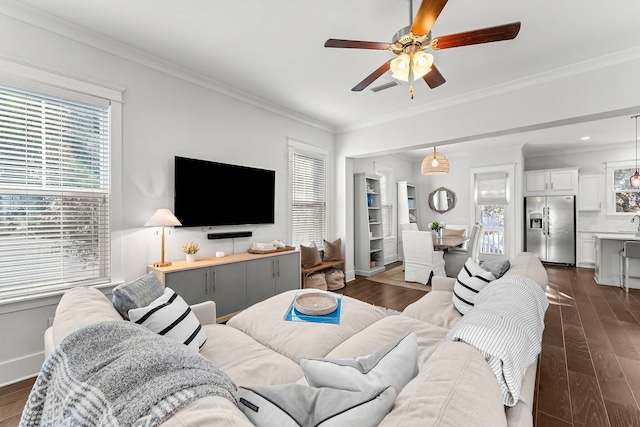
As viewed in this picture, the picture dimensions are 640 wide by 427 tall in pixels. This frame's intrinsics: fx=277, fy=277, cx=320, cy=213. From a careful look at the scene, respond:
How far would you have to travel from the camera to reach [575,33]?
2396 mm

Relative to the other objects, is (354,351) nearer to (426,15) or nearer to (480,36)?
(426,15)

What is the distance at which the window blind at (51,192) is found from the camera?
6.98 feet

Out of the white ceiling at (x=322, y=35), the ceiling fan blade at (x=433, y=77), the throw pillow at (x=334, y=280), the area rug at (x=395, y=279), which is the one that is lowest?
the area rug at (x=395, y=279)

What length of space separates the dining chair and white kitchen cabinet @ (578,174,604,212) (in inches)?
128

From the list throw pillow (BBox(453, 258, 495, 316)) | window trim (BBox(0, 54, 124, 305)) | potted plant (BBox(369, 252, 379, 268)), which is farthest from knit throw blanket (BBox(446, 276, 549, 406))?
potted plant (BBox(369, 252, 379, 268))

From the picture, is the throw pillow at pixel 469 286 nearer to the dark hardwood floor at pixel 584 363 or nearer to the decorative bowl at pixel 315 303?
the dark hardwood floor at pixel 584 363

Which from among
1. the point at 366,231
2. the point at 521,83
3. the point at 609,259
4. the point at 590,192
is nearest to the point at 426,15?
the point at 521,83

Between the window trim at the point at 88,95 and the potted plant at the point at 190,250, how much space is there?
22.5 inches

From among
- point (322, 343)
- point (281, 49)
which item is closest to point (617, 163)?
point (281, 49)

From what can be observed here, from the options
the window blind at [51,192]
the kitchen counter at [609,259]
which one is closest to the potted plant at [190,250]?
the window blind at [51,192]

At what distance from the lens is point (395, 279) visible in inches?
201

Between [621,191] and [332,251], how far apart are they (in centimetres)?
631

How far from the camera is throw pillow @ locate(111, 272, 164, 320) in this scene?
1508 mm

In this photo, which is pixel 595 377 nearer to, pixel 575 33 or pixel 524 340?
pixel 524 340
